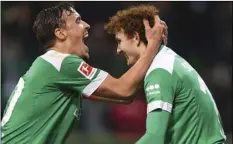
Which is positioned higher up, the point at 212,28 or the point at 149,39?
the point at 149,39

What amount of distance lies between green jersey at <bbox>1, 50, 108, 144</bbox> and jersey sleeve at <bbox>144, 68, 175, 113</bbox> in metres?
0.76

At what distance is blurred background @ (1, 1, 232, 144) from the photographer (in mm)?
11195

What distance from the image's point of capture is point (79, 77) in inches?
205

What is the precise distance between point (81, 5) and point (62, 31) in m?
5.93

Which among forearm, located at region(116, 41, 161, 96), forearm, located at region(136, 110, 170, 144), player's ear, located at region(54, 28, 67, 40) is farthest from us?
player's ear, located at region(54, 28, 67, 40)

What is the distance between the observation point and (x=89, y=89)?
522 cm

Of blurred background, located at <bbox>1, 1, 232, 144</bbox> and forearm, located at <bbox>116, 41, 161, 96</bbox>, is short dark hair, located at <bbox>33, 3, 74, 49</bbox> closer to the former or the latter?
forearm, located at <bbox>116, 41, 161, 96</bbox>

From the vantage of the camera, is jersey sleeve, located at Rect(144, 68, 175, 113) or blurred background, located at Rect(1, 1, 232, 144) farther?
blurred background, located at Rect(1, 1, 232, 144)

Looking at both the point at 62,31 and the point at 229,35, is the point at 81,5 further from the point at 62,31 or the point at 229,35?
the point at 62,31

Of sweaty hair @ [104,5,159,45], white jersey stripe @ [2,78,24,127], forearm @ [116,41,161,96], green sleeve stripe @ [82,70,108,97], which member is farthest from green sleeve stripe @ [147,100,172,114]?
white jersey stripe @ [2,78,24,127]

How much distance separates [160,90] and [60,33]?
124cm

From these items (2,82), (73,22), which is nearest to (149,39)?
(73,22)

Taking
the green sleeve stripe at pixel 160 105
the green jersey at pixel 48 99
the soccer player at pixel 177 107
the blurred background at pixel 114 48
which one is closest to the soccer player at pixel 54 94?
the green jersey at pixel 48 99

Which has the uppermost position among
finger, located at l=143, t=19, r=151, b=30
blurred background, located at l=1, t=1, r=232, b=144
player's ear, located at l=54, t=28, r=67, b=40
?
finger, located at l=143, t=19, r=151, b=30
